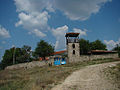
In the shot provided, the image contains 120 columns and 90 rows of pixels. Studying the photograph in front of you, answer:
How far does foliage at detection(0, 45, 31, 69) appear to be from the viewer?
4620cm

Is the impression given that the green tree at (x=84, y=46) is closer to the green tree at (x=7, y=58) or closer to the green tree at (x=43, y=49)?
the green tree at (x=43, y=49)

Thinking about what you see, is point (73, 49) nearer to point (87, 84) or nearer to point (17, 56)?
point (87, 84)

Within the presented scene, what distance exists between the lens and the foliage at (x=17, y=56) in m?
46.2

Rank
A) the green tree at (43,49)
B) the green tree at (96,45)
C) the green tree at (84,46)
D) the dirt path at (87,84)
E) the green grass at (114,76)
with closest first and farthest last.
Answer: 1. the dirt path at (87,84)
2. the green grass at (114,76)
3. the green tree at (43,49)
4. the green tree at (84,46)
5. the green tree at (96,45)

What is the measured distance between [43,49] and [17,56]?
18033mm

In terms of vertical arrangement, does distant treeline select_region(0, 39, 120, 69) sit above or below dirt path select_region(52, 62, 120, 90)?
above

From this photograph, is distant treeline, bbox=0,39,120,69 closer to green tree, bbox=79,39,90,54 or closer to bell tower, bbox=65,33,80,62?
green tree, bbox=79,39,90,54

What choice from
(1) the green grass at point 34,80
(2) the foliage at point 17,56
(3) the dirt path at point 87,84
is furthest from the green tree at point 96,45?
(3) the dirt path at point 87,84

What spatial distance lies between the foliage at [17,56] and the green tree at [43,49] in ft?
28.4

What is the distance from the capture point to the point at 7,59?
163 ft

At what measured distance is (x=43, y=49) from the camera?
3859 cm

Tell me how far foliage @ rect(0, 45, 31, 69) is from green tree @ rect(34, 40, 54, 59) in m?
8.66

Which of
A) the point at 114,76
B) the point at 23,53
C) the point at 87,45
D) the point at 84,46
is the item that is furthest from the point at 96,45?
the point at 114,76

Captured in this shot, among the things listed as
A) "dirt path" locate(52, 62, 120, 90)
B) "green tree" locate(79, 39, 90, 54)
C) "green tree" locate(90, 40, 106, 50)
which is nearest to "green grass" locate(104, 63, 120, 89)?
"dirt path" locate(52, 62, 120, 90)
